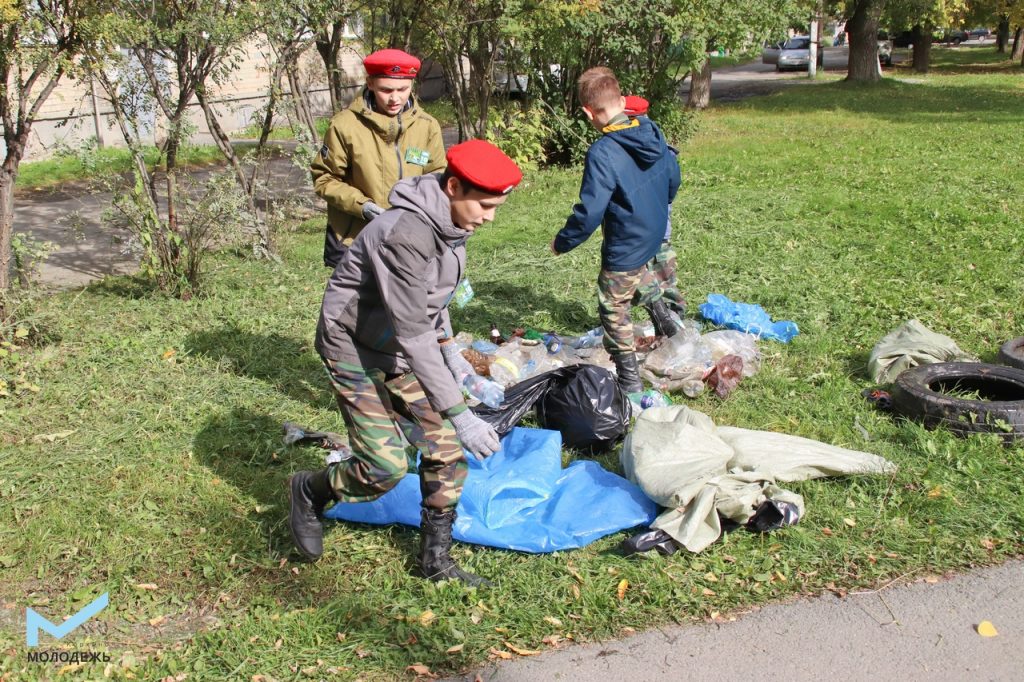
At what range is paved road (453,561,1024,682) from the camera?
10.2 feet

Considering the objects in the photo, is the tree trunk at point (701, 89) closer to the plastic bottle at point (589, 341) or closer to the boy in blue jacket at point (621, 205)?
the plastic bottle at point (589, 341)

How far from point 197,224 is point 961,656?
6.02 metres

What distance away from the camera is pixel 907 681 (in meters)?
3.06

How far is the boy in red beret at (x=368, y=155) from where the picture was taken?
4.71m

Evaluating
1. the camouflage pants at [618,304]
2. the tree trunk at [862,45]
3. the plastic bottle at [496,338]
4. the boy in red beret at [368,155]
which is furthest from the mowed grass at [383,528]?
the tree trunk at [862,45]

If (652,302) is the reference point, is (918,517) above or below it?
below

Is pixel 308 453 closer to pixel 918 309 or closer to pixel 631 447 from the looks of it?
pixel 631 447

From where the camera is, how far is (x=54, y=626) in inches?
139

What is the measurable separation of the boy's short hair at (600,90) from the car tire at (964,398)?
2211mm

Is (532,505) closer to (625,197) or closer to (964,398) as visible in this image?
(625,197)

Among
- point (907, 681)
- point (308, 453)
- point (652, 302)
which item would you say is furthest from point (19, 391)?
point (907, 681)

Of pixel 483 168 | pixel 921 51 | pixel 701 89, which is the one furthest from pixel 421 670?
pixel 921 51

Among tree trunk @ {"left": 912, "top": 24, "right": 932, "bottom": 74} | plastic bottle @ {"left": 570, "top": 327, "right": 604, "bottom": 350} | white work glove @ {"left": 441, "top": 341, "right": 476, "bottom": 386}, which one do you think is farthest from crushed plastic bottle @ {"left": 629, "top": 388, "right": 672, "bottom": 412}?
tree trunk @ {"left": 912, "top": 24, "right": 932, "bottom": 74}

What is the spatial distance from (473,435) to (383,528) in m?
1.11
